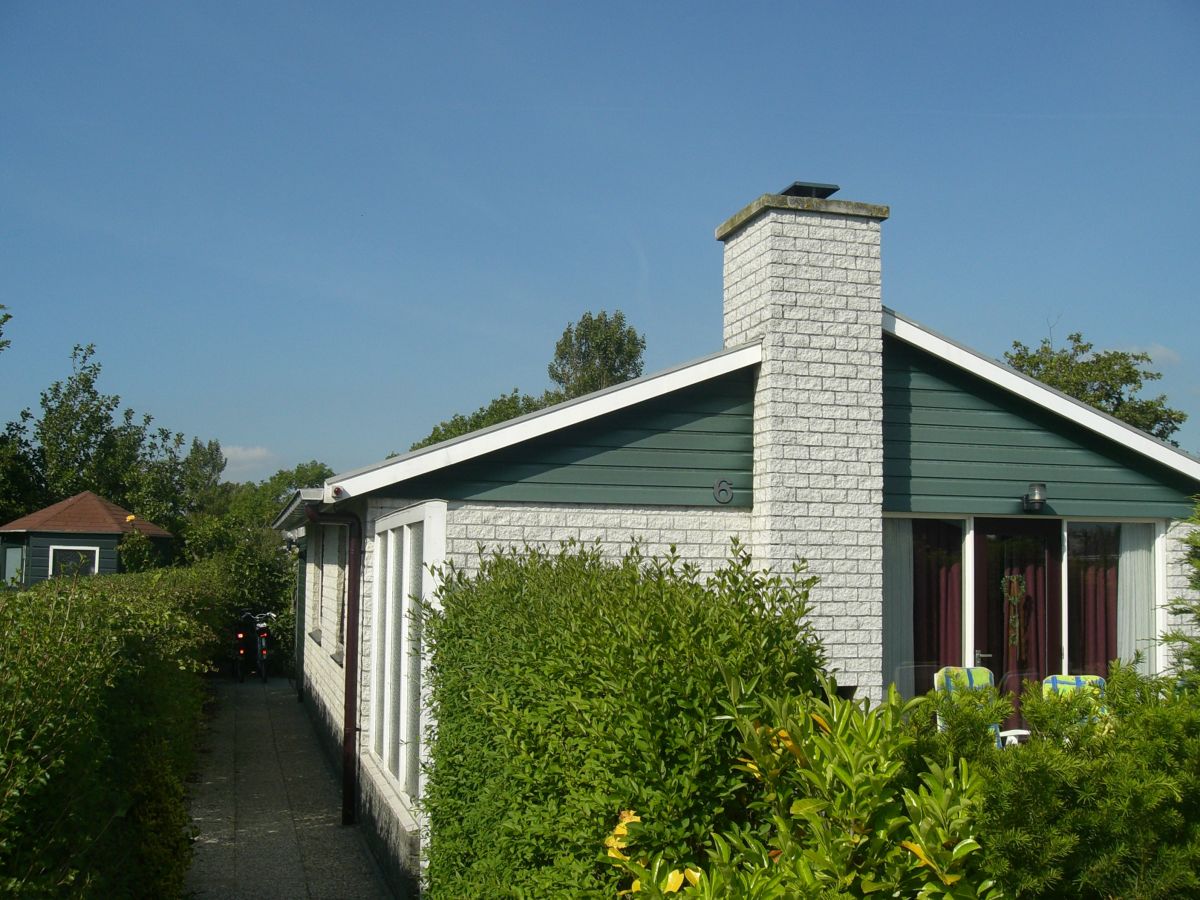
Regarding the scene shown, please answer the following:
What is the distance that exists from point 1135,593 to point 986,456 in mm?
1954

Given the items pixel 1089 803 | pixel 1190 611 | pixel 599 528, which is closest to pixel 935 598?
pixel 1190 611

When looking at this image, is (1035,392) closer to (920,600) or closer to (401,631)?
(920,600)

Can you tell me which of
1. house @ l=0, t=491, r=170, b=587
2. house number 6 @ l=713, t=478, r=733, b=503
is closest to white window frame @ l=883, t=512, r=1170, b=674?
house number 6 @ l=713, t=478, r=733, b=503

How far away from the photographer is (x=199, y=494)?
90.9 metres

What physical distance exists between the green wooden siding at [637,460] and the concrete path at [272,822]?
2736 mm

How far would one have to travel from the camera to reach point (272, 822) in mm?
9211

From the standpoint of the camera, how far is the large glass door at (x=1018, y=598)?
922 centimetres

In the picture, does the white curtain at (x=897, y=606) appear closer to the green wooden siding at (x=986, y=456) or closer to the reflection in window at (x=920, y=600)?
the reflection in window at (x=920, y=600)

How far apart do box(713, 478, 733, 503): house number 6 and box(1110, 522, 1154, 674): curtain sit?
3747 mm

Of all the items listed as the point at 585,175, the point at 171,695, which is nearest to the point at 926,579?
the point at 171,695

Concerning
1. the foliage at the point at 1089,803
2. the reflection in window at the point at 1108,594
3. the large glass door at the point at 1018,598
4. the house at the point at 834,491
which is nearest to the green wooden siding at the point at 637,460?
the house at the point at 834,491

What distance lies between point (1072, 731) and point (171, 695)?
5.10 m

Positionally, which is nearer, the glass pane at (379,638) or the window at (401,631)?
the window at (401,631)

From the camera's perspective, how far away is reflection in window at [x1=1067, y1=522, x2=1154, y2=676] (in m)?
9.52
